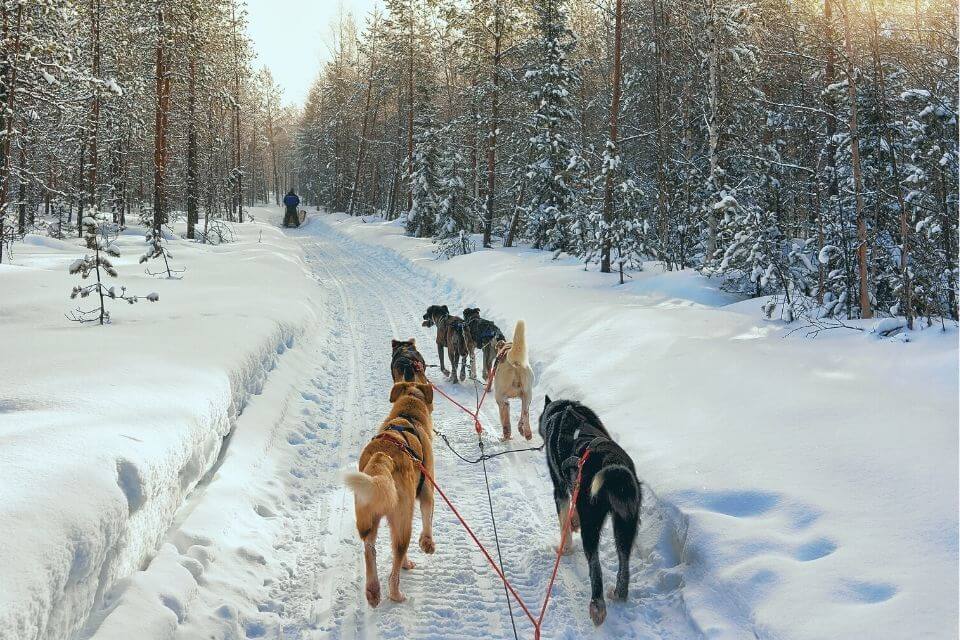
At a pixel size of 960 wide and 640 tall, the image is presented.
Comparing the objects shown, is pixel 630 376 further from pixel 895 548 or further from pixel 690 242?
pixel 690 242

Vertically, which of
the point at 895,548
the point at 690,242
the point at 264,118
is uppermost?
the point at 264,118

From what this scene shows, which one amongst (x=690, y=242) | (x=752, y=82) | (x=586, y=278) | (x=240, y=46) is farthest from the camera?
(x=240, y=46)

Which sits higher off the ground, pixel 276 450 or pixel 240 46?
pixel 240 46

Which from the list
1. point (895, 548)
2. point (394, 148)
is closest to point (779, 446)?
point (895, 548)

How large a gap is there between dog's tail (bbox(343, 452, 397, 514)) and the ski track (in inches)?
32.4

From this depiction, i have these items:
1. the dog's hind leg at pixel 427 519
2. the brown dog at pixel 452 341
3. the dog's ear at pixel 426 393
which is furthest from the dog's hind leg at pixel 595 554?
the brown dog at pixel 452 341

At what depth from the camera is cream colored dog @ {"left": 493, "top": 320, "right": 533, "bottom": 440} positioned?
20.4ft

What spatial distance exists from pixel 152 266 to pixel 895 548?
59.7 ft

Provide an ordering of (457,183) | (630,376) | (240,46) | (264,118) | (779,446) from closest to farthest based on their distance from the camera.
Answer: (779,446)
(630,376)
(457,183)
(240,46)
(264,118)

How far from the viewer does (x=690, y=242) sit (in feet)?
70.9

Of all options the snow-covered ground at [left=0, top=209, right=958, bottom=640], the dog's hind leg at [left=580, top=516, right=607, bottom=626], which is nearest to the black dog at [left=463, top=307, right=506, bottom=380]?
the snow-covered ground at [left=0, top=209, right=958, bottom=640]

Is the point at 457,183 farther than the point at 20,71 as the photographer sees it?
Yes

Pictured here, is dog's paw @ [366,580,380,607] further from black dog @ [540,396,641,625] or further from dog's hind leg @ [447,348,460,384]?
dog's hind leg @ [447,348,460,384]

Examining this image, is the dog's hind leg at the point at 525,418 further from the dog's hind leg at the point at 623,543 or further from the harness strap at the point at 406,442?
the dog's hind leg at the point at 623,543
